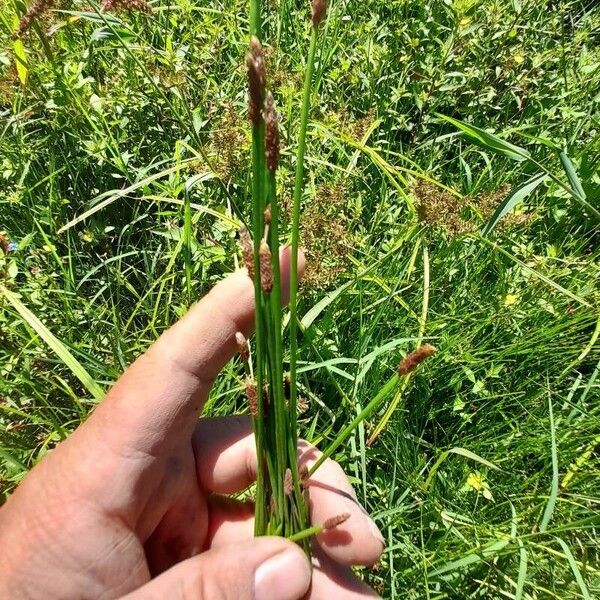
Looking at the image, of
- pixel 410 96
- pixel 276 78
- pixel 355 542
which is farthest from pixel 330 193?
pixel 355 542

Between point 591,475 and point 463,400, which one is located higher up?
point 463,400

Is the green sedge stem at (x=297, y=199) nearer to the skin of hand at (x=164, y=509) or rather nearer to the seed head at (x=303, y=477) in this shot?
the seed head at (x=303, y=477)

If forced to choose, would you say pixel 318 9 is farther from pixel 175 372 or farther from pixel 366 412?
pixel 175 372

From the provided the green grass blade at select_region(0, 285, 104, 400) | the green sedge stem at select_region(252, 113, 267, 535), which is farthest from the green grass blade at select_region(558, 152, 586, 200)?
the green grass blade at select_region(0, 285, 104, 400)

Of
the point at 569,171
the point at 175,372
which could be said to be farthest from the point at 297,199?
the point at 569,171

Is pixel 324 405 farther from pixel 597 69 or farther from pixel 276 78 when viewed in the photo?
pixel 597 69
